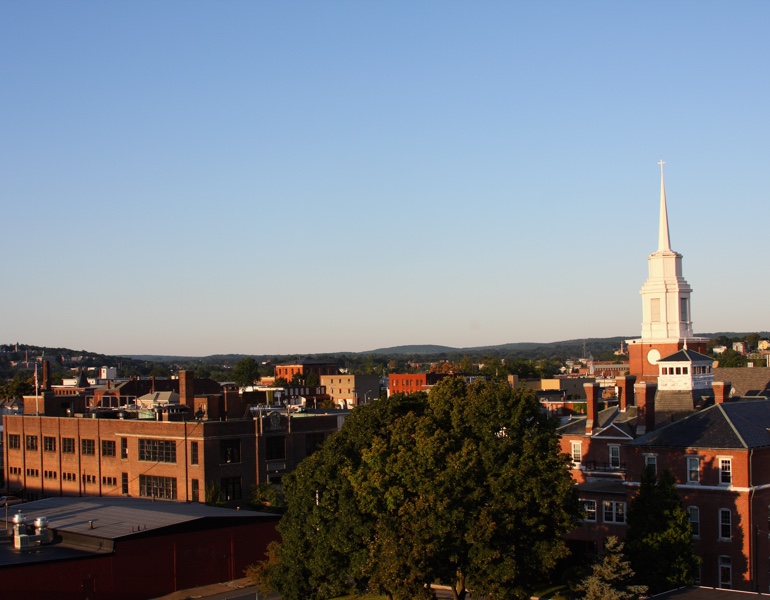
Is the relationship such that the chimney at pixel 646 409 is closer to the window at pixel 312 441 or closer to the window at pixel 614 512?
the window at pixel 614 512

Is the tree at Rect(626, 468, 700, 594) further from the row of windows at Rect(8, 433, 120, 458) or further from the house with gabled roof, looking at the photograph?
the row of windows at Rect(8, 433, 120, 458)

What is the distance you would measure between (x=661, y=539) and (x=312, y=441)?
39.4m

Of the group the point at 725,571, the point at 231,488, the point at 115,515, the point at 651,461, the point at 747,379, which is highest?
the point at 747,379

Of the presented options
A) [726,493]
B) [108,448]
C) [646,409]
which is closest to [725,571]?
[726,493]

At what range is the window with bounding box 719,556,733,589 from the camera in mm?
55906

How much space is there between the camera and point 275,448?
8294 centimetres

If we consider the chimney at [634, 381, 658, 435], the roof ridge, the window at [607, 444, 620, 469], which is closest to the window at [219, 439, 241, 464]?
the window at [607, 444, 620, 469]

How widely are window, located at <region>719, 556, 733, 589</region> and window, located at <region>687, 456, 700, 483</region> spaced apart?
4.39 metres

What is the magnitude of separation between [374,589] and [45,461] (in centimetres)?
5949

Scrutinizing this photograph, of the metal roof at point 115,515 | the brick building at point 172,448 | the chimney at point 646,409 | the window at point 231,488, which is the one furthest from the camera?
the window at point 231,488

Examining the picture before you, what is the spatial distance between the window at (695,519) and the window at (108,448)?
51334 mm

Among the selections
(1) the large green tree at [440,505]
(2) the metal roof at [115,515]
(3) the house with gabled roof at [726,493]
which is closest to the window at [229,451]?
(2) the metal roof at [115,515]

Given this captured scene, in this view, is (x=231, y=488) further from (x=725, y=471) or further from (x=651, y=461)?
(x=725, y=471)

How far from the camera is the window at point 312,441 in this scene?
280 feet
